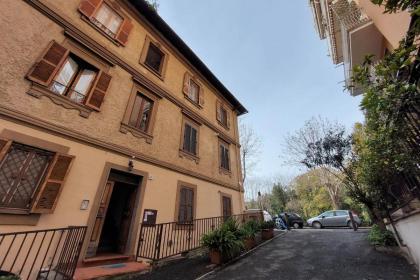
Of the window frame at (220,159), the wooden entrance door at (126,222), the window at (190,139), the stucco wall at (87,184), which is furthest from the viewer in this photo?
the window frame at (220,159)

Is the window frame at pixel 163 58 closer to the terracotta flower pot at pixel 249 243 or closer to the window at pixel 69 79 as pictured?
the window at pixel 69 79

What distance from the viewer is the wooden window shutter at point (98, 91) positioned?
6.28 m

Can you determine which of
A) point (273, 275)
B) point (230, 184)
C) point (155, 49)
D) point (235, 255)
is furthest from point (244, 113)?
point (273, 275)

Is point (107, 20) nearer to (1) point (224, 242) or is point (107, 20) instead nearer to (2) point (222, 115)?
(2) point (222, 115)

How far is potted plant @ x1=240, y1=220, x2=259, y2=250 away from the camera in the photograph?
27.7 ft

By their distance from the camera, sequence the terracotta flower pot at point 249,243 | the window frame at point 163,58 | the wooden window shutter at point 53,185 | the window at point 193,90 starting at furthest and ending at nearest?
the window at point 193,90 → the window frame at point 163,58 → the terracotta flower pot at point 249,243 → the wooden window shutter at point 53,185

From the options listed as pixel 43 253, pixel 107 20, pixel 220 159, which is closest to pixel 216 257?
pixel 43 253

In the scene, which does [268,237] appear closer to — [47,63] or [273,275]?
[273,275]

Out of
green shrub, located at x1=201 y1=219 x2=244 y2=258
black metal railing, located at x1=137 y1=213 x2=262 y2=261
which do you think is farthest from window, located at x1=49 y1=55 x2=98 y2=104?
green shrub, located at x1=201 y1=219 x2=244 y2=258

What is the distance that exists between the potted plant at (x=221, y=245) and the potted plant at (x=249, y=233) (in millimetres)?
1019

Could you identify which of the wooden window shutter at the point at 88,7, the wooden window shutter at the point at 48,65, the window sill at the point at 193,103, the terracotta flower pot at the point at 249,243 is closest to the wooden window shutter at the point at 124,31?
the wooden window shutter at the point at 88,7

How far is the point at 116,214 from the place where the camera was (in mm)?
7219

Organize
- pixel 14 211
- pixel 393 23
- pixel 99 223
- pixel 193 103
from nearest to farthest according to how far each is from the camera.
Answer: pixel 14 211
pixel 393 23
pixel 99 223
pixel 193 103

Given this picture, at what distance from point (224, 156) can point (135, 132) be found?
6503 millimetres
